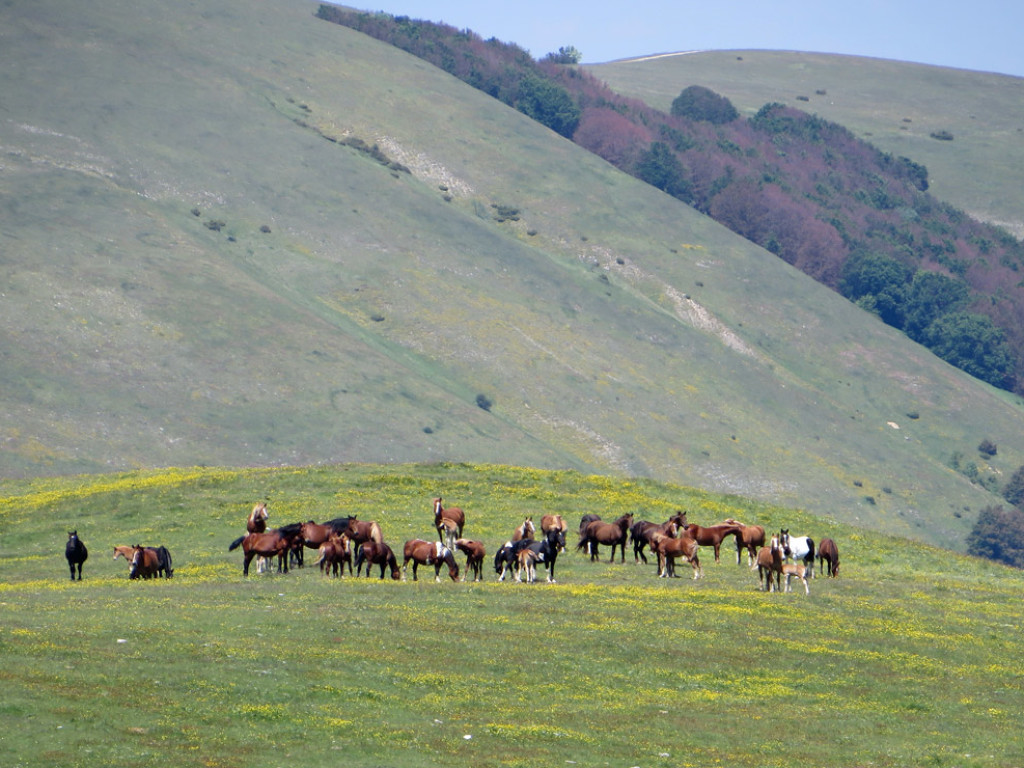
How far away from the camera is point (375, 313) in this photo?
14838 centimetres

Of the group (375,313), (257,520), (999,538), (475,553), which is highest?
(375,313)

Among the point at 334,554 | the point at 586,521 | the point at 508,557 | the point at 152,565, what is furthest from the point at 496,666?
the point at 586,521

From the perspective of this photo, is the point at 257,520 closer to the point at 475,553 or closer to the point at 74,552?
the point at 74,552

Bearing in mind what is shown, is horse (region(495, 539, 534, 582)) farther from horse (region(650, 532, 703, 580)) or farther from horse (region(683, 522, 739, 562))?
horse (region(683, 522, 739, 562))

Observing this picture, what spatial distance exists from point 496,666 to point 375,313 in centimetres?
12341

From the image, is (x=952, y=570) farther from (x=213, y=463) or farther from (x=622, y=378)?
(x=622, y=378)

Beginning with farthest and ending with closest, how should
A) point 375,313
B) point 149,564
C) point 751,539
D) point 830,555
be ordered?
point 375,313
point 751,539
point 830,555
point 149,564

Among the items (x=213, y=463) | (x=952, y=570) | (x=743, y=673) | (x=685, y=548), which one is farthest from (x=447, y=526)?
(x=213, y=463)

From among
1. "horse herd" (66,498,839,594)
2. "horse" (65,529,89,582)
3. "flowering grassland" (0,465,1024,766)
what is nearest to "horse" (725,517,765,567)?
"horse herd" (66,498,839,594)

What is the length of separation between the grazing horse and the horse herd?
0.03m

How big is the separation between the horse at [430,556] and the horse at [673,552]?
601cm

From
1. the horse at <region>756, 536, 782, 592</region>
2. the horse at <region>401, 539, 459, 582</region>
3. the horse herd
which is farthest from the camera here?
the horse at <region>401, 539, 459, 582</region>

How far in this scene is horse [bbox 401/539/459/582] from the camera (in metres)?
36.5

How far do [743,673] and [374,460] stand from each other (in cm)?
9037
